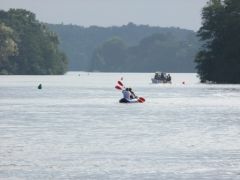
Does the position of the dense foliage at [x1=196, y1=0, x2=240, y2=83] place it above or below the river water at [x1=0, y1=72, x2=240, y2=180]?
above

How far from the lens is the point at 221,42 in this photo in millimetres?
163000

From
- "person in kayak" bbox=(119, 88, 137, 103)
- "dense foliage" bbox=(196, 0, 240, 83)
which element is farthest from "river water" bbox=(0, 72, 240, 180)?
"dense foliage" bbox=(196, 0, 240, 83)

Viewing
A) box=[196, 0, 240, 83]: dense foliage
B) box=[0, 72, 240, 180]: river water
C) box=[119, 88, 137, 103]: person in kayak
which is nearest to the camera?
box=[0, 72, 240, 180]: river water

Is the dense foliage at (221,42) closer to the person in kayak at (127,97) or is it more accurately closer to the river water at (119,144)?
the person in kayak at (127,97)

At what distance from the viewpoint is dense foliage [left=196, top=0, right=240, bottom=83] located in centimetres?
15825

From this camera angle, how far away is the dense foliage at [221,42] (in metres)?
158

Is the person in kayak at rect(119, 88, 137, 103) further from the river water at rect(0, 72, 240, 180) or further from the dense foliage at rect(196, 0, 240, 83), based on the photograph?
the dense foliage at rect(196, 0, 240, 83)

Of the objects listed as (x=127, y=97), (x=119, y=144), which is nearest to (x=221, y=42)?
(x=127, y=97)

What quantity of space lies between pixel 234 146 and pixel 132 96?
150ft

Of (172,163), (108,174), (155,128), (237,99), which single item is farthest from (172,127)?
(237,99)

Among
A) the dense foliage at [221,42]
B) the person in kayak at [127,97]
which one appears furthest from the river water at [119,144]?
the dense foliage at [221,42]

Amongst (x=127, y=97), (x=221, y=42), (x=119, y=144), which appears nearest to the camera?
(x=119, y=144)

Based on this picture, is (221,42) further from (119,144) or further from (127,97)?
(119,144)

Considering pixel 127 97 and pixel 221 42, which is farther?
pixel 221 42
